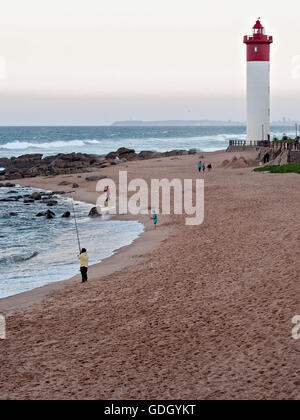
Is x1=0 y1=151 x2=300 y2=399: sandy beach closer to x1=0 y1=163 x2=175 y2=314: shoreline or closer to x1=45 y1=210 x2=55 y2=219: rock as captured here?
x1=0 y1=163 x2=175 y2=314: shoreline

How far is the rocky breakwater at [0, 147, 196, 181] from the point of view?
157 feet

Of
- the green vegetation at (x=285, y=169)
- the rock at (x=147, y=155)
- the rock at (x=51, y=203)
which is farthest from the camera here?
the rock at (x=147, y=155)

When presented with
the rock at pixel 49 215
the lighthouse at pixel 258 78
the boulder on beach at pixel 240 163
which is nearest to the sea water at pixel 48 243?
the rock at pixel 49 215

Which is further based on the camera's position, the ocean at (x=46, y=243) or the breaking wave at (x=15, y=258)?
the breaking wave at (x=15, y=258)

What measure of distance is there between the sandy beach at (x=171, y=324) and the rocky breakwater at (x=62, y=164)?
103 feet

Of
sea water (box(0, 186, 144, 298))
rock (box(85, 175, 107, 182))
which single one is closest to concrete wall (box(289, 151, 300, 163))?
rock (box(85, 175, 107, 182))

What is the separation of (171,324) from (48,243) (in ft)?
35.0

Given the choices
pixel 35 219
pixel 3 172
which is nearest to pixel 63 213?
pixel 35 219

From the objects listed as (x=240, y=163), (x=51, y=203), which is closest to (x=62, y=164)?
(x=240, y=163)

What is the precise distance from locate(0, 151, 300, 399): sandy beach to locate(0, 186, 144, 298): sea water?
2.92 feet

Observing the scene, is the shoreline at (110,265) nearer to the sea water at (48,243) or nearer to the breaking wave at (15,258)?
the sea water at (48,243)

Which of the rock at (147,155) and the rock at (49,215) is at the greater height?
the rock at (147,155)

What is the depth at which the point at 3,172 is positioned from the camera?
49188mm

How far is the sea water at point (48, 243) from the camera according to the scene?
15117 mm
